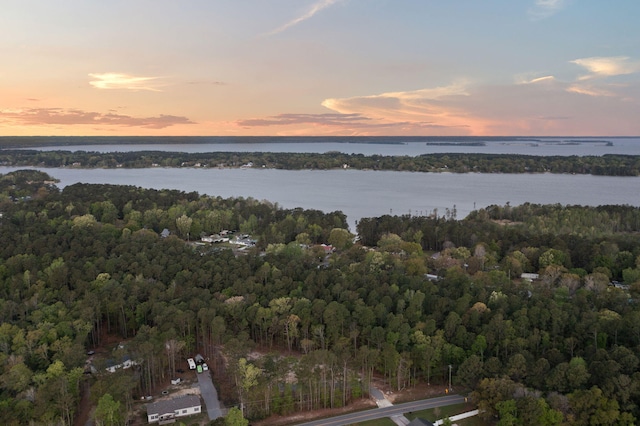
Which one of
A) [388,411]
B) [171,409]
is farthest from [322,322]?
[171,409]

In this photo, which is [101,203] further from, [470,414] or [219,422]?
[470,414]

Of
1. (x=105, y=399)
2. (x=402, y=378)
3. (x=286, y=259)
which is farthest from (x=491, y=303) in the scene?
(x=105, y=399)

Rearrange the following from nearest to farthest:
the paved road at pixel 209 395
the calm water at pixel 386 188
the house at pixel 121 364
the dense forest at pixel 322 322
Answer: the dense forest at pixel 322 322 → the paved road at pixel 209 395 → the house at pixel 121 364 → the calm water at pixel 386 188

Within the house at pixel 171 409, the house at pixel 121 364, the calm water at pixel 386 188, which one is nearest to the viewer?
the house at pixel 171 409

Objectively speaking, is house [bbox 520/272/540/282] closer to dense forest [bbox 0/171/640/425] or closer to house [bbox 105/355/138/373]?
dense forest [bbox 0/171/640/425]

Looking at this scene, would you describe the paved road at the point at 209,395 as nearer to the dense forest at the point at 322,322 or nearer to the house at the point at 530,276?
the dense forest at the point at 322,322

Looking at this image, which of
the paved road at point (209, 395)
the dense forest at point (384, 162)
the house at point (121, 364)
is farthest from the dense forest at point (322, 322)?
the dense forest at point (384, 162)

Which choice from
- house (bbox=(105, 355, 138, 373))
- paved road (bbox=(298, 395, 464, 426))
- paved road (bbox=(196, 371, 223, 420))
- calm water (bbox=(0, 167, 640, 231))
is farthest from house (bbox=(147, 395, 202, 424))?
calm water (bbox=(0, 167, 640, 231))
